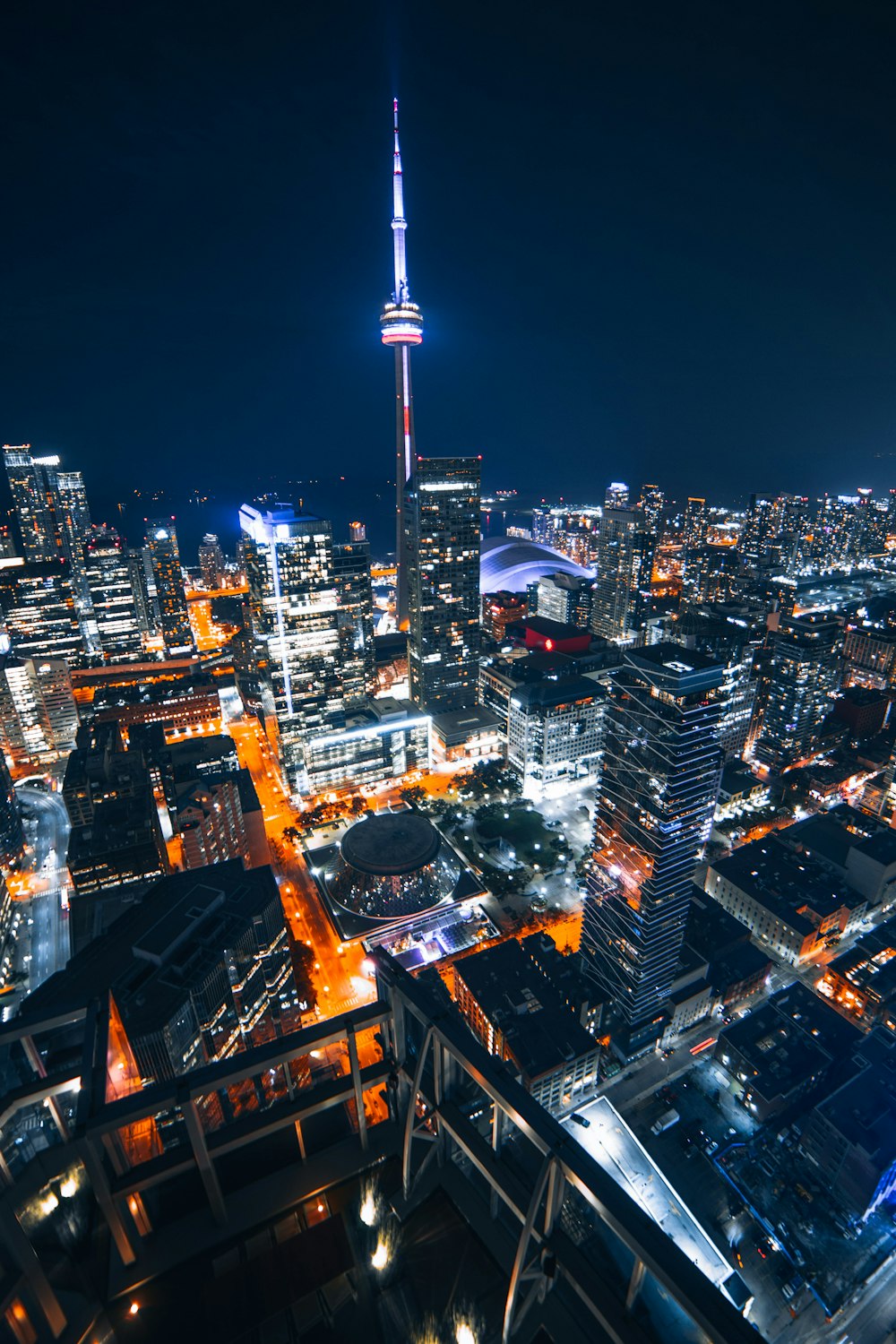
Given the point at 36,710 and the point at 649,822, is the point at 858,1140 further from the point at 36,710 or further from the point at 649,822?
the point at 36,710

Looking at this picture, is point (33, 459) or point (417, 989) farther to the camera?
point (33, 459)

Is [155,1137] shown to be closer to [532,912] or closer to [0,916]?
[532,912]

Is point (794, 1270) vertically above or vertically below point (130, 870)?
below

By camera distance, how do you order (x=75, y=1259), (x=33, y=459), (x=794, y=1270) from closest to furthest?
(x=75, y=1259)
(x=794, y=1270)
(x=33, y=459)

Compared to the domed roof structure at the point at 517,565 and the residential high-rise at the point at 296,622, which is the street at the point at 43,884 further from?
the domed roof structure at the point at 517,565

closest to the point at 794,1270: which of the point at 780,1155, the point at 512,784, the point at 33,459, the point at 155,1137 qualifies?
the point at 780,1155

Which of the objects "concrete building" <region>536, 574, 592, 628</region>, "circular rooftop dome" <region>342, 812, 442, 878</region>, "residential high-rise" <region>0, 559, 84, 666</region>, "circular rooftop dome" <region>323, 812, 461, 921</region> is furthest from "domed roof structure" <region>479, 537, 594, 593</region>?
"circular rooftop dome" <region>323, 812, 461, 921</region>
